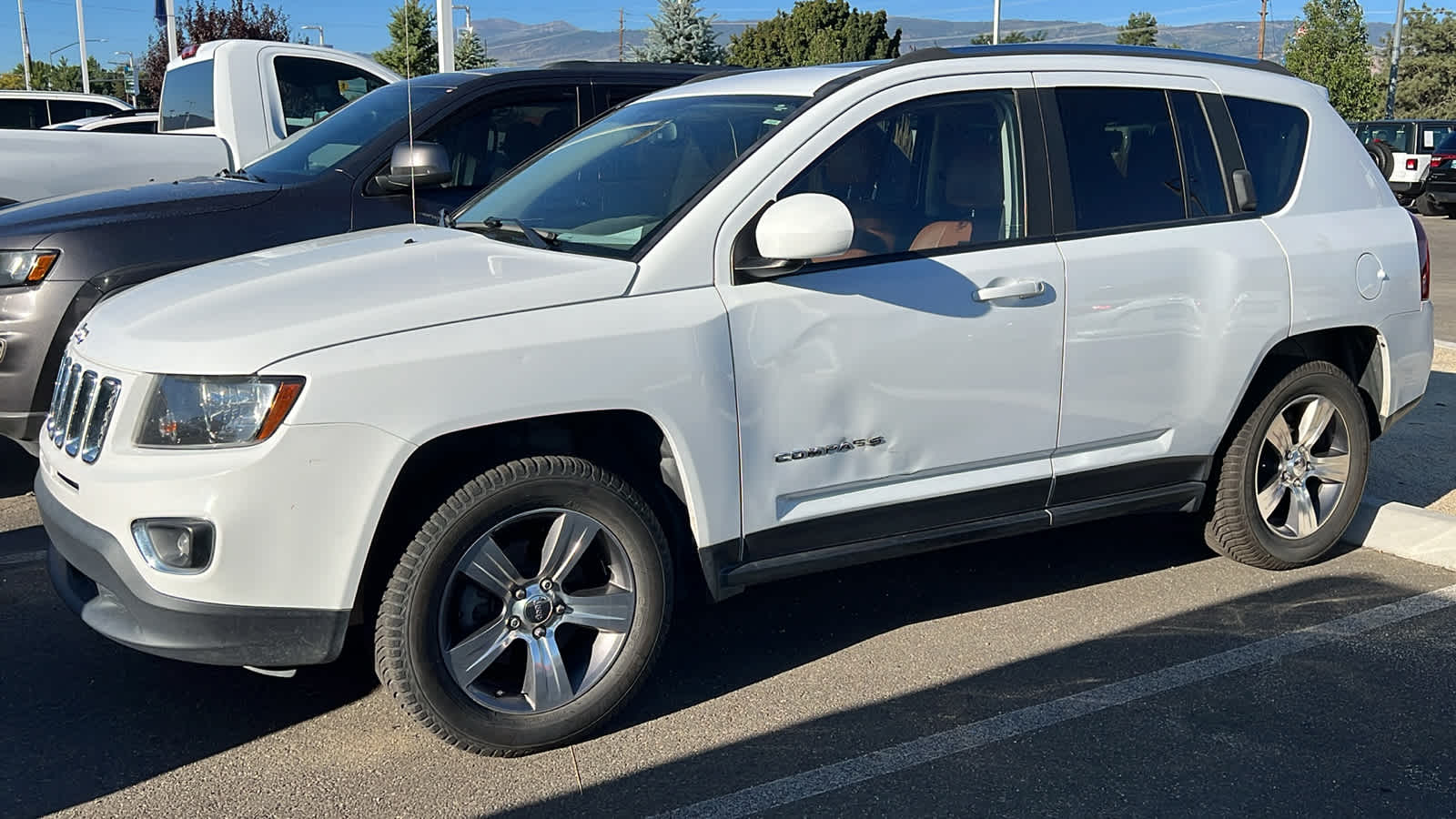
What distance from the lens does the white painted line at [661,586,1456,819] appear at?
340 centimetres

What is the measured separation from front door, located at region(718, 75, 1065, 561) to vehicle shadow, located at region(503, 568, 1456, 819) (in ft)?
1.77

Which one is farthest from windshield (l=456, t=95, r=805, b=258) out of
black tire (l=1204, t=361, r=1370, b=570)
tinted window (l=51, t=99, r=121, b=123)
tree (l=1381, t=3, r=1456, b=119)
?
tree (l=1381, t=3, r=1456, b=119)

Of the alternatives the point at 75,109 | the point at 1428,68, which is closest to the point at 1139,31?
the point at 1428,68

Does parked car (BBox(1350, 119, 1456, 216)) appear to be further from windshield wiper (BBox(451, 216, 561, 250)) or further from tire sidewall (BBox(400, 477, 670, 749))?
tire sidewall (BBox(400, 477, 670, 749))

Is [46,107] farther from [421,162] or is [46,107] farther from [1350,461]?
[1350,461]

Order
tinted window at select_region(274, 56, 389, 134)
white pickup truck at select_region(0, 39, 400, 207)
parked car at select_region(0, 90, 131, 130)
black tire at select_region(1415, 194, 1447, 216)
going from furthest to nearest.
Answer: black tire at select_region(1415, 194, 1447, 216) → parked car at select_region(0, 90, 131, 130) → tinted window at select_region(274, 56, 389, 134) → white pickup truck at select_region(0, 39, 400, 207)

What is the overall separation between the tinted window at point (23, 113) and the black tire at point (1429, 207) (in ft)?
74.6

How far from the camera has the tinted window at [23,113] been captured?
17031mm

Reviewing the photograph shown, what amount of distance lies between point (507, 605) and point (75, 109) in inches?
686

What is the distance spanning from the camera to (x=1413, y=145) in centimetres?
2542

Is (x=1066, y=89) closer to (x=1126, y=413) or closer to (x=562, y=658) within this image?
(x=1126, y=413)

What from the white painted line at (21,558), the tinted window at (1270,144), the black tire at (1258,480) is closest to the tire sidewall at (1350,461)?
the black tire at (1258,480)

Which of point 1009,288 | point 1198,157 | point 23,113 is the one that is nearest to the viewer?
point 1009,288

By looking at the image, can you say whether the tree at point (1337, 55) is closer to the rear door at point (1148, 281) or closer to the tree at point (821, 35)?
the tree at point (821, 35)
